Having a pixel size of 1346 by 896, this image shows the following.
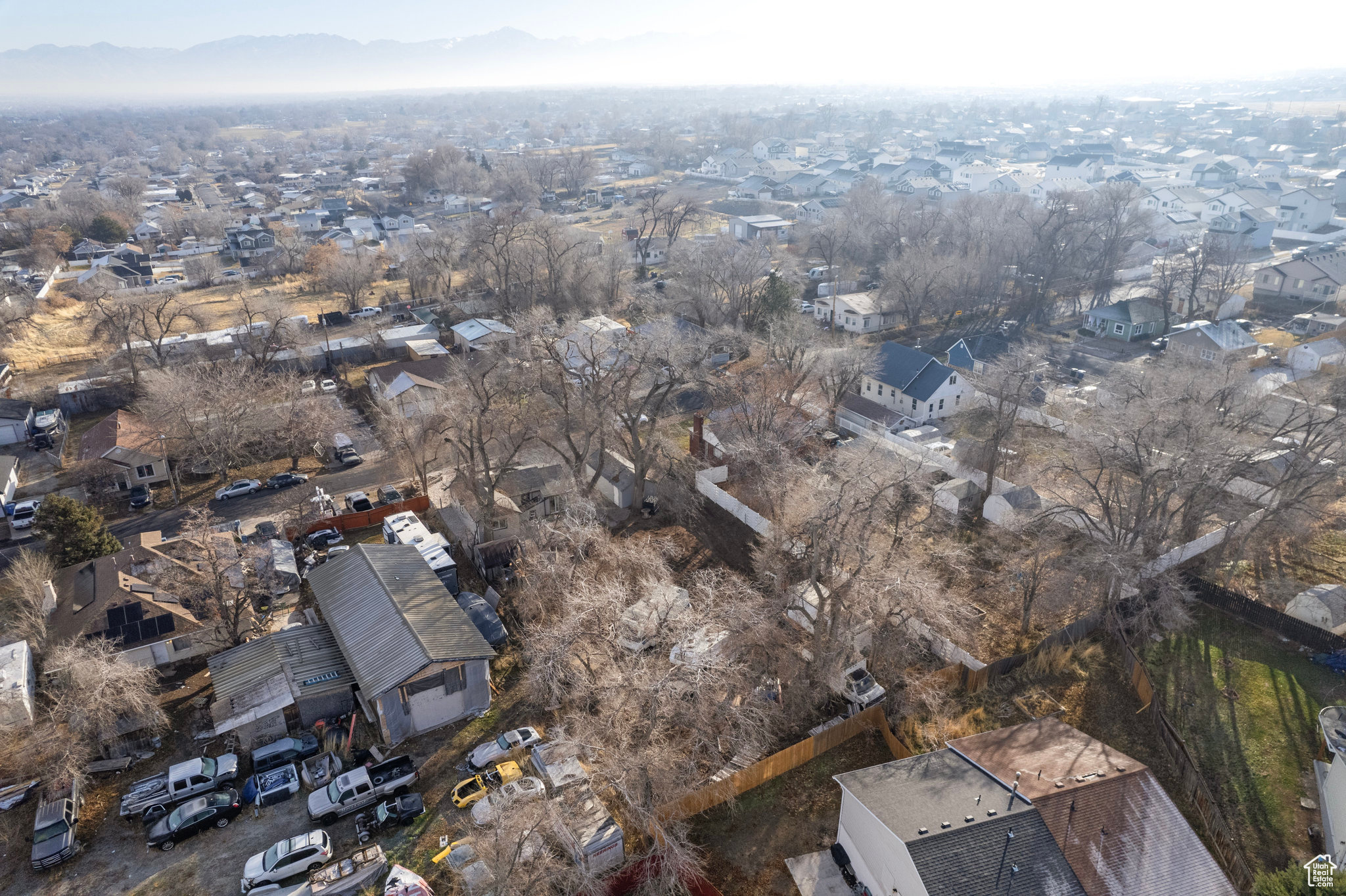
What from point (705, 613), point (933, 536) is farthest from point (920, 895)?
point (933, 536)

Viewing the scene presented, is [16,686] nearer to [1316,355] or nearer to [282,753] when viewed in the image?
[282,753]

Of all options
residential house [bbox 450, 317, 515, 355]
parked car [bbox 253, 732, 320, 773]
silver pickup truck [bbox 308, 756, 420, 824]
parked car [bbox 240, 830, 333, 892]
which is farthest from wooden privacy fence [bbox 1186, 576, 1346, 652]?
residential house [bbox 450, 317, 515, 355]

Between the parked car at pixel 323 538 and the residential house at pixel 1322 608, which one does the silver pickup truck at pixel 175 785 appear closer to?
the parked car at pixel 323 538

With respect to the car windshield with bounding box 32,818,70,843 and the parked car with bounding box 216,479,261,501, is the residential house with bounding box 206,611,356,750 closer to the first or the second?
the car windshield with bounding box 32,818,70,843

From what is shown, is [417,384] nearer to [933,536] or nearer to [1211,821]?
[933,536]

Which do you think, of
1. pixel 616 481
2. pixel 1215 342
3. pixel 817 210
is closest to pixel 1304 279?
pixel 1215 342
